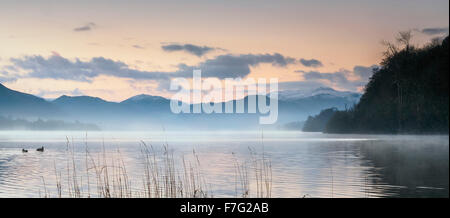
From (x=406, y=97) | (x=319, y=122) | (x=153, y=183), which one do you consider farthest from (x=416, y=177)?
(x=319, y=122)

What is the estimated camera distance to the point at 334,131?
13600 cm

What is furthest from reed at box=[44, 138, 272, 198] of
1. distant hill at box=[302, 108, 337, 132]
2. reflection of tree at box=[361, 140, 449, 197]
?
distant hill at box=[302, 108, 337, 132]

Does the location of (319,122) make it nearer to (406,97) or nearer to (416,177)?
(406,97)

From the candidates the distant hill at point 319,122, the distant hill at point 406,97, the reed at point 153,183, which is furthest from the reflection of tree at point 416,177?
the distant hill at point 319,122

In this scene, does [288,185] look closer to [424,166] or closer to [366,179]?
[366,179]

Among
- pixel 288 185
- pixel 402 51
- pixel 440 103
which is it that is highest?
pixel 402 51

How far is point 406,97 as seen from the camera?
69.3 metres

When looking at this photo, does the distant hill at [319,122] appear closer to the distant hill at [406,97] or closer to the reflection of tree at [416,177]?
the distant hill at [406,97]

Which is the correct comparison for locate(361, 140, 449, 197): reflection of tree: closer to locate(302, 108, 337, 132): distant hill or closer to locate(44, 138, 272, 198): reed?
locate(44, 138, 272, 198): reed
